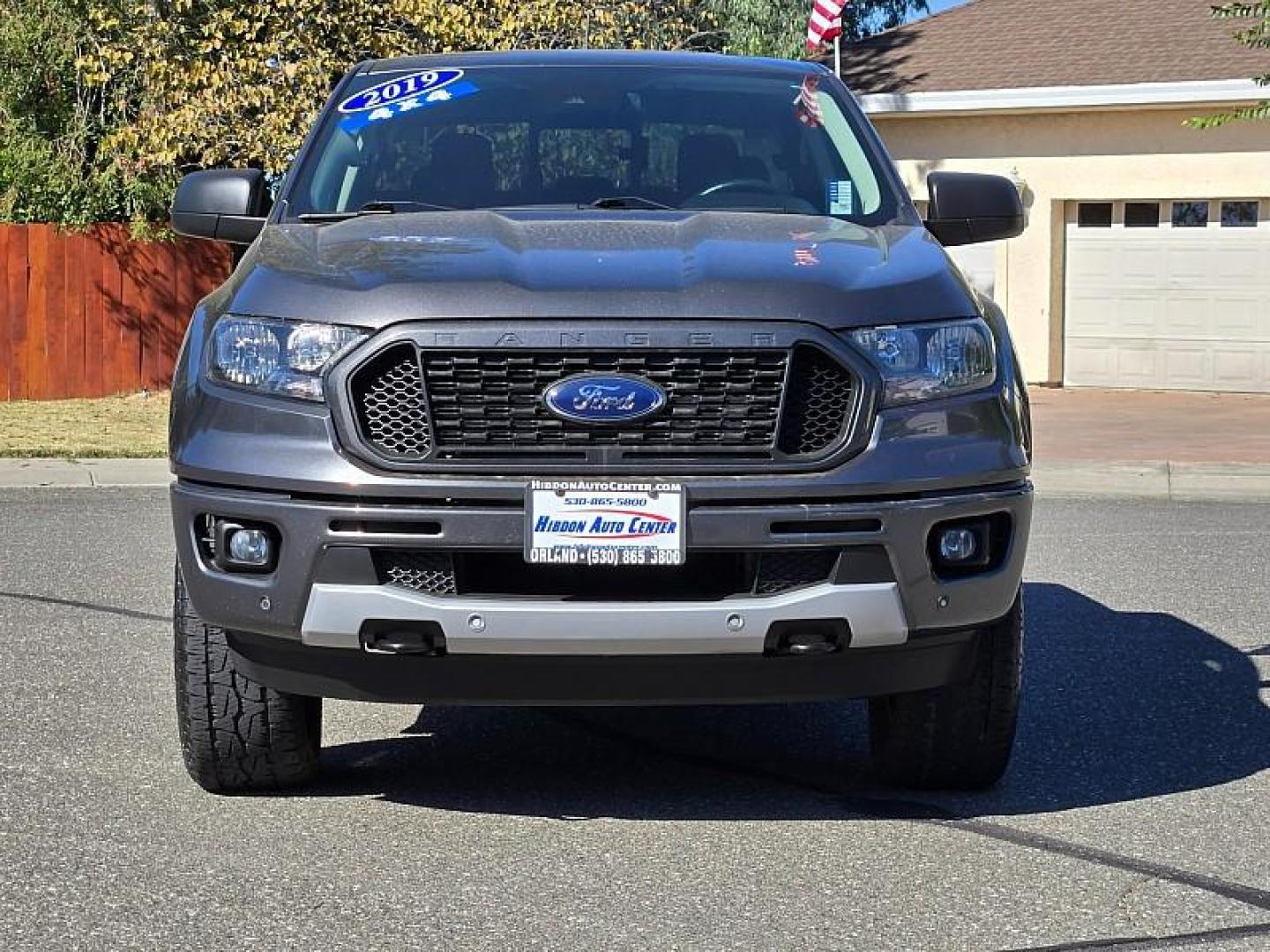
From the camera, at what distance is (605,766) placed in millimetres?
5824

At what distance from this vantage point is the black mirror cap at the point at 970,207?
6145 mm

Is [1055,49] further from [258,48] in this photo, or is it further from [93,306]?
[93,306]

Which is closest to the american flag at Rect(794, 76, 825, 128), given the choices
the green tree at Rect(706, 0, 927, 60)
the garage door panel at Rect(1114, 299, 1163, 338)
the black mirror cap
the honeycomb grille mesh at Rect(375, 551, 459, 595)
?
the black mirror cap

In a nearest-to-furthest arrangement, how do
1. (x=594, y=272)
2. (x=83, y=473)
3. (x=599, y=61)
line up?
(x=594, y=272) → (x=599, y=61) → (x=83, y=473)

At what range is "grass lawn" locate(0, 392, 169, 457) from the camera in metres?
16.2

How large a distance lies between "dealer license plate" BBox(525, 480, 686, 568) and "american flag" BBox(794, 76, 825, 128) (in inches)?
82.6

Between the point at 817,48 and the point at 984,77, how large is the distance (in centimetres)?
225

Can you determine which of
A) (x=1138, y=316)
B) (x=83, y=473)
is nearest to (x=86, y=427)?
(x=83, y=473)

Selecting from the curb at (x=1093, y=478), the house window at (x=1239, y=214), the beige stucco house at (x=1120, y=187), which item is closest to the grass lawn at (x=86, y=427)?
the curb at (x=1093, y=478)

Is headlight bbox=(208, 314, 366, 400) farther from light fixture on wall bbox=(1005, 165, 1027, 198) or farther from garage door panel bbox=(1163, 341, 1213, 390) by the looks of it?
light fixture on wall bbox=(1005, 165, 1027, 198)

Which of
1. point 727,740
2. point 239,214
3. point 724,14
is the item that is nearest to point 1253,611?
point 727,740

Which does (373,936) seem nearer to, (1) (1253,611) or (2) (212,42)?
(1) (1253,611)

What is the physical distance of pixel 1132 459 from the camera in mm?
15508

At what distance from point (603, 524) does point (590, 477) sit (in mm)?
126
